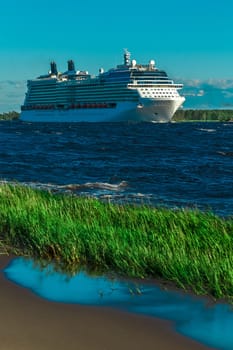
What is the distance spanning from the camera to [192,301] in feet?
19.0

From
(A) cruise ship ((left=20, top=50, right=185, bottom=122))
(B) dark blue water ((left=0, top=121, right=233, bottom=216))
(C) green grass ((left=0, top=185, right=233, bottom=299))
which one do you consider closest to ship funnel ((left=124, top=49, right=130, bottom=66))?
(A) cruise ship ((left=20, top=50, right=185, bottom=122))

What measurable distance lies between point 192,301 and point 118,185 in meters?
16.8

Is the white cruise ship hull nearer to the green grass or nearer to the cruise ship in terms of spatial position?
the cruise ship

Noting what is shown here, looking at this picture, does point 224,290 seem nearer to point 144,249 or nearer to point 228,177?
point 144,249

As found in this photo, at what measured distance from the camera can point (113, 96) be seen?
10675 centimetres

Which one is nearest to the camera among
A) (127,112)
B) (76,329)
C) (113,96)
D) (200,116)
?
(76,329)

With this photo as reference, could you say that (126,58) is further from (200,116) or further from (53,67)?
(200,116)

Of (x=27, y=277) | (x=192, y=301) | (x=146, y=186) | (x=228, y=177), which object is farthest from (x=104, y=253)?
(x=228, y=177)

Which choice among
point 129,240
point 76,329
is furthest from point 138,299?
point 129,240

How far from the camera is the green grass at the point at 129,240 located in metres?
6.46

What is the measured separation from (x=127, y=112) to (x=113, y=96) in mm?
4801

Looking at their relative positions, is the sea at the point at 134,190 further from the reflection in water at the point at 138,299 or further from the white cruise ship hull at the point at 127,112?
the white cruise ship hull at the point at 127,112

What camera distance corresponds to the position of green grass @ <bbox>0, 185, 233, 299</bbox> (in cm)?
646

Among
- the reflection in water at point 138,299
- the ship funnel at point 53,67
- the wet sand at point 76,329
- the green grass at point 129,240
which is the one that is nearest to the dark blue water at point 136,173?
the green grass at point 129,240
